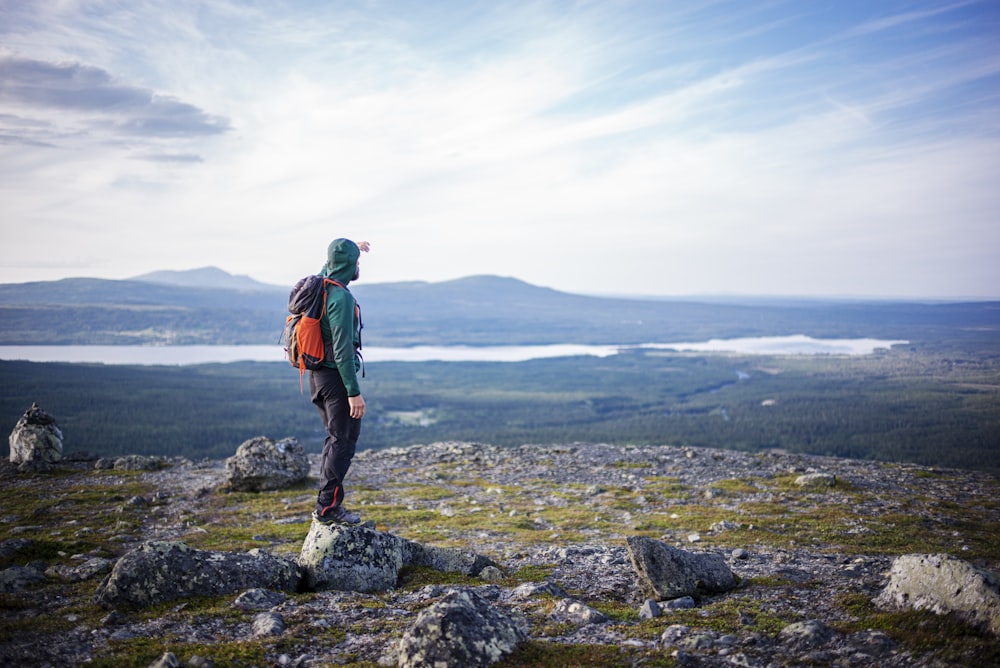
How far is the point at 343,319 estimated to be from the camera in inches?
399

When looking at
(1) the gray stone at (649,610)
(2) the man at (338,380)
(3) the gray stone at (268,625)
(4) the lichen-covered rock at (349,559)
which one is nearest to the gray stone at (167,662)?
(3) the gray stone at (268,625)

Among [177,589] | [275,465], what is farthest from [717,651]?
[275,465]

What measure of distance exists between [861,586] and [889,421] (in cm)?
11834

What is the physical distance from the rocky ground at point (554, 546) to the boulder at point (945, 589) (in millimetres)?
229

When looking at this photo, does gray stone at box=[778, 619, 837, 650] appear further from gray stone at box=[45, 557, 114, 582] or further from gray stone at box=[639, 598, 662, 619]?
gray stone at box=[45, 557, 114, 582]

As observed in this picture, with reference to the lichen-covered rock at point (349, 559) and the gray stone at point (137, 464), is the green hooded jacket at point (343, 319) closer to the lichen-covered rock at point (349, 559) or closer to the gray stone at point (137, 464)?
the lichen-covered rock at point (349, 559)

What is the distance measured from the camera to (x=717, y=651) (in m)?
6.89

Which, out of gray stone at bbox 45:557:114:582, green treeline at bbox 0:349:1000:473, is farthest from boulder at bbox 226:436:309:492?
green treeline at bbox 0:349:1000:473

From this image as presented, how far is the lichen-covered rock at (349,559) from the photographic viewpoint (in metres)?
9.91

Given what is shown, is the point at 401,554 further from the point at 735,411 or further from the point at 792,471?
the point at 735,411

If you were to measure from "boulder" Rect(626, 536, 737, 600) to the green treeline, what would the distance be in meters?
75.2

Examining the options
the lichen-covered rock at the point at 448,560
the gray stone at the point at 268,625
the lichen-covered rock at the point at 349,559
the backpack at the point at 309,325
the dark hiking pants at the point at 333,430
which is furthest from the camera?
the lichen-covered rock at the point at 448,560

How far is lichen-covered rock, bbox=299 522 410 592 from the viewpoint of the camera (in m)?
9.91

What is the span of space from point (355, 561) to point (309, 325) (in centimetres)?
444
